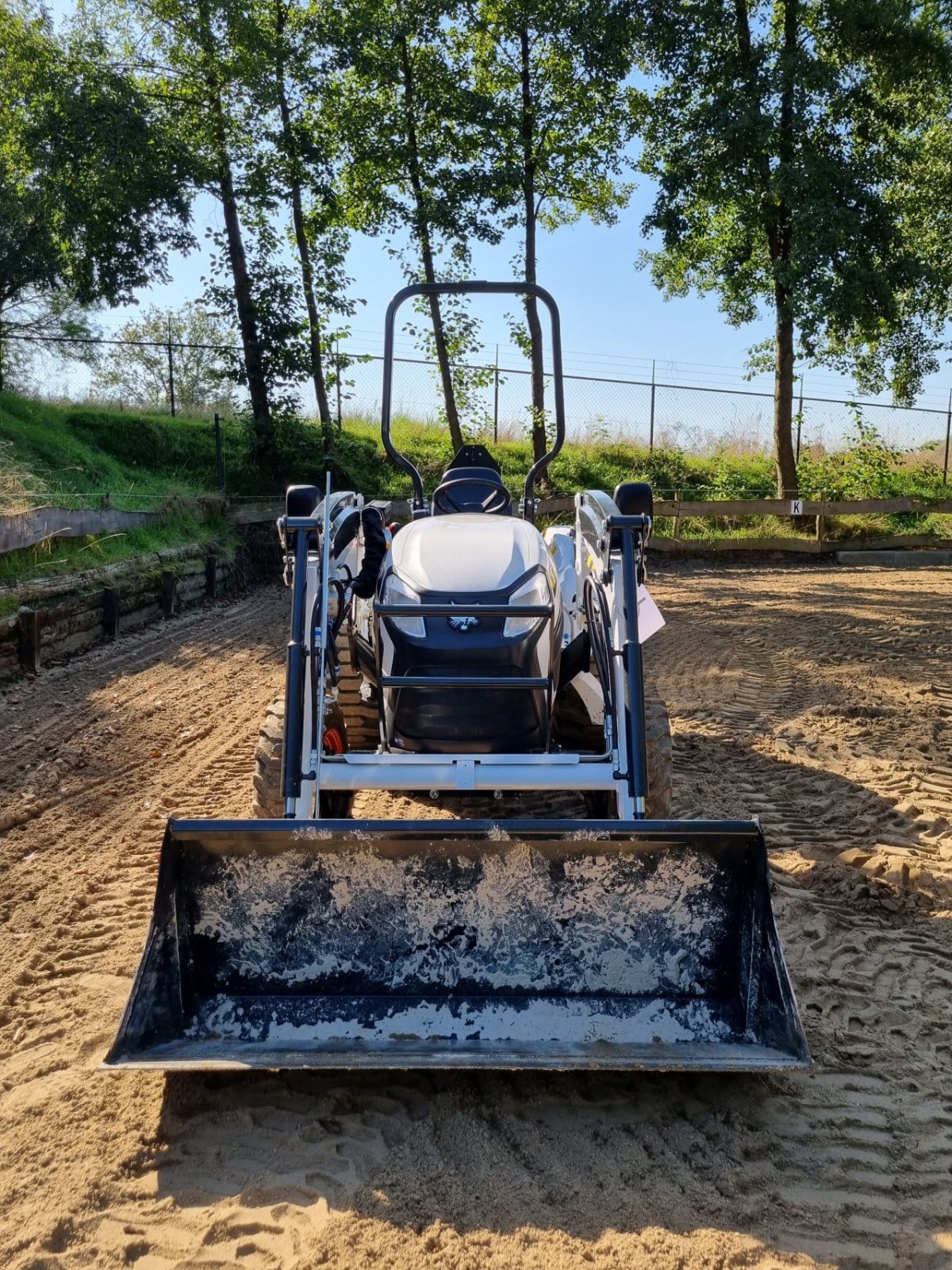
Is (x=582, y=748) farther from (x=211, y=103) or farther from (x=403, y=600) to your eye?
(x=211, y=103)

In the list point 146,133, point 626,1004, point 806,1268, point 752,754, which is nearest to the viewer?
point 806,1268

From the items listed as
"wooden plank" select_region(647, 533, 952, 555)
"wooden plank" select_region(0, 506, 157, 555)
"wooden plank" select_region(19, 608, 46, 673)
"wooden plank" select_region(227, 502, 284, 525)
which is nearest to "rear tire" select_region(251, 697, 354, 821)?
"wooden plank" select_region(19, 608, 46, 673)

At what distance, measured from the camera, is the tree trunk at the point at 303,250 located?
1781cm

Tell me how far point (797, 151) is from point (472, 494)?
50.2 ft

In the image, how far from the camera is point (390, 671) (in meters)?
3.78

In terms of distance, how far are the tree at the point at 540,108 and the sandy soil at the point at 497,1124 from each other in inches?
588

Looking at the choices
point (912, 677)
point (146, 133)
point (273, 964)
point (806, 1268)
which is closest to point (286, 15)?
point (146, 133)

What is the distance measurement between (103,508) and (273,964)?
8.95m

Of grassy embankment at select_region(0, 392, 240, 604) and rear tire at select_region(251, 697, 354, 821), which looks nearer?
rear tire at select_region(251, 697, 354, 821)

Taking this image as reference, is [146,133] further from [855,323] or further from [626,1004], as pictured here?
[626,1004]

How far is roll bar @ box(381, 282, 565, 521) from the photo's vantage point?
4.71 meters

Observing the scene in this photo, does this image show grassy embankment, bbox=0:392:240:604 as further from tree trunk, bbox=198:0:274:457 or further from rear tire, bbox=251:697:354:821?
rear tire, bbox=251:697:354:821

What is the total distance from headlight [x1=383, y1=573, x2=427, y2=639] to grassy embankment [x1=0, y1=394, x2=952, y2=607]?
615 centimetres

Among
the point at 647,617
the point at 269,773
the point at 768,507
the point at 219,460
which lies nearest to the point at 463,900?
the point at 647,617
